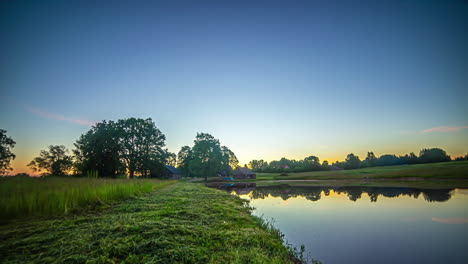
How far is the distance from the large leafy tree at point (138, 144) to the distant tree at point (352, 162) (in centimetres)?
7384

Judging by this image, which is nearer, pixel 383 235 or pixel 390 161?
pixel 383 235

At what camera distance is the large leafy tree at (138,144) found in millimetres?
37031

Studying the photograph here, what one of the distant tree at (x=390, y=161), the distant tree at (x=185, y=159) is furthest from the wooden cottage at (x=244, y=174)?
the distant tree at (x=390, y=161)

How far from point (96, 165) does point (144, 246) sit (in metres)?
24.2

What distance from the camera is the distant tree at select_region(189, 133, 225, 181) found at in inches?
1716

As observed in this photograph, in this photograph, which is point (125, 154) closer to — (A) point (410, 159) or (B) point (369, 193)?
(B) point (369, 193)

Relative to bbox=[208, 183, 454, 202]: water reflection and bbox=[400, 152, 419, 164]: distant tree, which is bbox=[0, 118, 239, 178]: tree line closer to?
bbox=[208, 183, 454, 202]: water reflection

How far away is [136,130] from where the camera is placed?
128ft

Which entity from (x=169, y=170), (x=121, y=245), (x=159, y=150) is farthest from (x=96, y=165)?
(x=169, y=170)

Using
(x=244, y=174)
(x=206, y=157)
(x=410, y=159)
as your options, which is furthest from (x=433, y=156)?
(x=206, y=157)

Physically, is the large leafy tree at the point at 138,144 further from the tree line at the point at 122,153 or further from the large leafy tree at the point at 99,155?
the large leafy tree at the point at 99,155

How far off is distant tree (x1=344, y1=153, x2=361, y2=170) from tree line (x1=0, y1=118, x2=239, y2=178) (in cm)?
5906

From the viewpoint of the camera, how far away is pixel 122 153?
35.8 meters

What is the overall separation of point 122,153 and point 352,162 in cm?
9118
